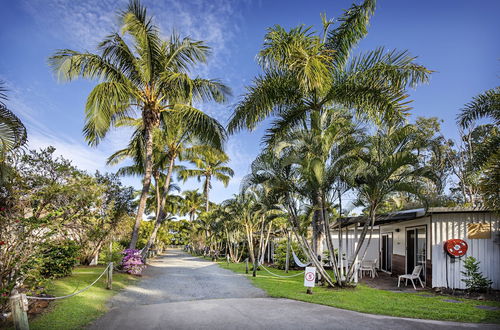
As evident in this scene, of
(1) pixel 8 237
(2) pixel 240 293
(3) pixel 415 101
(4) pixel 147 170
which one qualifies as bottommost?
(2) pixel 240 293

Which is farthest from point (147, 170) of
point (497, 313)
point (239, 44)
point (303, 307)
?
point (497, 313)

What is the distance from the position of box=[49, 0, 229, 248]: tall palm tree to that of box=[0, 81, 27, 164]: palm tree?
13.6ft

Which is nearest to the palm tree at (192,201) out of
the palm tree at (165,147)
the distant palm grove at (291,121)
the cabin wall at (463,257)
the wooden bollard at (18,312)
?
the palm tree at (165,147)

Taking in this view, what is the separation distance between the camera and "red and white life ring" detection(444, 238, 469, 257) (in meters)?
11.9

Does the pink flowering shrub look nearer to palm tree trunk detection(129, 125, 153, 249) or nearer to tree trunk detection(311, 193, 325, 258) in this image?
palm tree trunk detection(129, 125, 153, 249)

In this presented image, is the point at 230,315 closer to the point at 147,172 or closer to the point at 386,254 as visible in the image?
the point at 147,172

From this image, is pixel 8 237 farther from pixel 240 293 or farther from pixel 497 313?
pixel 497 313

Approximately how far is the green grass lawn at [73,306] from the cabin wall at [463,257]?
10893 millimetres

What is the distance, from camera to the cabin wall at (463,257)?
11.8 m

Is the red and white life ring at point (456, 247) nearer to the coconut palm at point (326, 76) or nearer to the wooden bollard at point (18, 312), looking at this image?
the coconut palm at point (326, 76)

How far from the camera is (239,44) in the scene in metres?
11.8

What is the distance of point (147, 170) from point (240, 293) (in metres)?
7.19

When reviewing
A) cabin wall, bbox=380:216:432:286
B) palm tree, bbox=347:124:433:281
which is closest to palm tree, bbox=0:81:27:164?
palm tree, bbox=347:124:433:281

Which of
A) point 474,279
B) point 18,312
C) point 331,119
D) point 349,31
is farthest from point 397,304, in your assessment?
point 349,31
